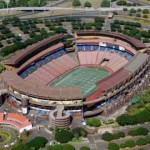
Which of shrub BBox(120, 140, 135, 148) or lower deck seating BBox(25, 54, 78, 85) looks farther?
lower deck seating BBox(25, 54, 78, 85)

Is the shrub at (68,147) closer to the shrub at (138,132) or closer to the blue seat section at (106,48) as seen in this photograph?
the shrub at (138,132)

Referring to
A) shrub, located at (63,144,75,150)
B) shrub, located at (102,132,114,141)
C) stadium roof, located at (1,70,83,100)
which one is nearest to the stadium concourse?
stadium roof, located at (1,70,83,100)

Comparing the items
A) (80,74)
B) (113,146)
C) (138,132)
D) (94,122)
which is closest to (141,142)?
(138,132)

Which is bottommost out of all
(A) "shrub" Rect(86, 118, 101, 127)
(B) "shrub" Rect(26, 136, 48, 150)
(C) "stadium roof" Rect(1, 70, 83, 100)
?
(B) "shrub" Rect(26, 136, 48, 150)

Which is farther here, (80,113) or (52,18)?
(52,18)

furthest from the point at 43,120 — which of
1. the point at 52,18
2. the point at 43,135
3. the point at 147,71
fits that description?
the point at 52,18

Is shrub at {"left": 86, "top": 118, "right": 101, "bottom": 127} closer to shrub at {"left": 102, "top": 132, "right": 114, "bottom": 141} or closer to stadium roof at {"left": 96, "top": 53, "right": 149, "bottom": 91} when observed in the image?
shrub at {"left": 102, "top": 132, "right": 114, "bottom": 141}

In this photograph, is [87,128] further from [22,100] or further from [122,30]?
[122,30]
